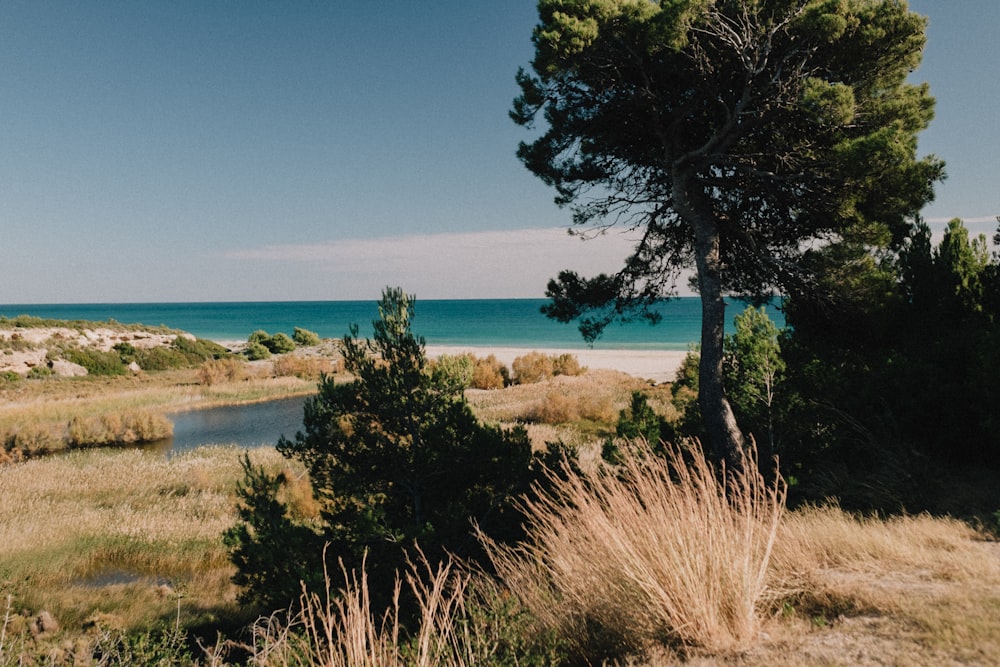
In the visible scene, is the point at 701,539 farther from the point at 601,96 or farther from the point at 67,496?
the point at 67,496

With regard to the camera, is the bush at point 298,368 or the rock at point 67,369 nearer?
the rock at point 67,369

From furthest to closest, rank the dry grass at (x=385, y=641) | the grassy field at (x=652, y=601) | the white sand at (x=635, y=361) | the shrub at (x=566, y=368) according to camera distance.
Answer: the shrub at (x=566, y=368) < the white sand at (x=635, y=361) < the grassy field at (x=652, y=601) < the dry grass at (x=385, y=641)

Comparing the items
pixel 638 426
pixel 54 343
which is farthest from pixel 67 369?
pixel 638 426

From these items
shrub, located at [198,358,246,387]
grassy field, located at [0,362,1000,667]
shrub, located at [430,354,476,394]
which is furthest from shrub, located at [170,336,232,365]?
shrub, located at [430,354,476,394]

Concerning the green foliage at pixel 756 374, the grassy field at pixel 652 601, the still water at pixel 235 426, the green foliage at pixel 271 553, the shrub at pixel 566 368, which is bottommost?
the still water at pixel 235 426

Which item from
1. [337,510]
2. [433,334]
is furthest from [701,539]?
[433,334]

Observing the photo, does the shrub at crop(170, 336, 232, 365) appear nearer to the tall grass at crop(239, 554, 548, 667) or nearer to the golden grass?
the golden grass

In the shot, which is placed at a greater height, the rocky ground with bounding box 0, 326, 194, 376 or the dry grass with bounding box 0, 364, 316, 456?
the rocky ground with bounding box 0, 326, 194, 376

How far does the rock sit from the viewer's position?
33.1m

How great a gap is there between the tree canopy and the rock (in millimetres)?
38863

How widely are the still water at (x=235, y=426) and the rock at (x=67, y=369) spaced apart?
15.9 meters

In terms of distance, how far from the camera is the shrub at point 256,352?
4575 centimetres

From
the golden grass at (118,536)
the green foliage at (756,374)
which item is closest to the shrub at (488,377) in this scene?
the golden grass at (118,536)

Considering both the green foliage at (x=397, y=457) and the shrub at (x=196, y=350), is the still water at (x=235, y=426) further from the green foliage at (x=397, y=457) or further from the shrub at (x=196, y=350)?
the shrub at (x=196, y=350)
